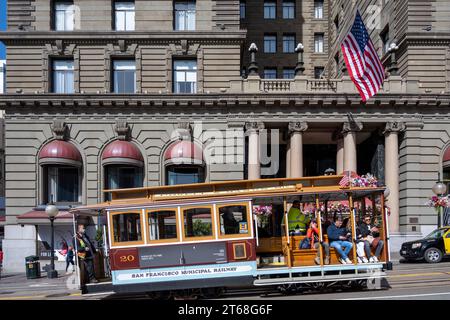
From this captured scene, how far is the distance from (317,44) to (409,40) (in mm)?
15968

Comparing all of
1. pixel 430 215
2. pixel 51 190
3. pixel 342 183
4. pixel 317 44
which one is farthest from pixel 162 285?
pixel 317 44

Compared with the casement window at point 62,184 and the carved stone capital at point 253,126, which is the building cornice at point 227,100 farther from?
the casement window at point 62,184

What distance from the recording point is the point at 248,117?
28.8 meters

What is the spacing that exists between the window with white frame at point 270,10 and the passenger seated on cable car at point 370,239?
33361mm

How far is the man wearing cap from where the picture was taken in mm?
13109

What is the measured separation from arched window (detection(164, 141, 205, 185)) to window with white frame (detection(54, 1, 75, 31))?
33.6 ft

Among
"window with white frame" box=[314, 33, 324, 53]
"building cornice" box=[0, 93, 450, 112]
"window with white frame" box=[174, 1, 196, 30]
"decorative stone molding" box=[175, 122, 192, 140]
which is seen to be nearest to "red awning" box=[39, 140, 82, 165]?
"building cornice" box=[0, 93, 450, 112]

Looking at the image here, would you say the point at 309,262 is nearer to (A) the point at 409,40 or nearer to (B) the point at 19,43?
(A) the point at 409,40

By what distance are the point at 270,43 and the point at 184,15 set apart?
627 inches

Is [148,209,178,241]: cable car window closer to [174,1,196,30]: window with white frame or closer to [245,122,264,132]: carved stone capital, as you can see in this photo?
[245,122,264,132]: carved stone capital

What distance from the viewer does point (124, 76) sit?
29.7 metres

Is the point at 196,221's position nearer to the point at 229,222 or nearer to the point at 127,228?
the point at 229,222

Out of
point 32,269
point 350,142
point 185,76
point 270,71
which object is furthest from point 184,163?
point 270,71

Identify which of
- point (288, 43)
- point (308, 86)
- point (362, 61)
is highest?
point (288, 43)
